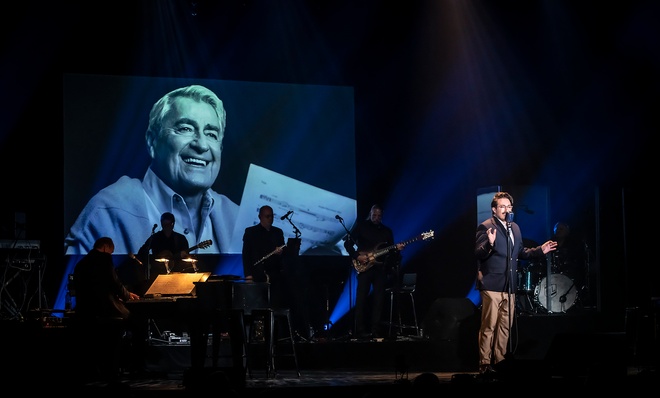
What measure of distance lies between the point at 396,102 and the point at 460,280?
9.55ft

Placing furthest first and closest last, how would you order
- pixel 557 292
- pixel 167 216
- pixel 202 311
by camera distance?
pixel 557 292
pixel 167 216
pixel 202 311

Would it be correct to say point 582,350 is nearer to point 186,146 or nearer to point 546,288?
point 546,288

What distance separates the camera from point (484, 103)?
13336 mm

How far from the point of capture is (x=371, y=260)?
11500 mm

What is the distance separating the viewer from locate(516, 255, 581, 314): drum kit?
476 inches

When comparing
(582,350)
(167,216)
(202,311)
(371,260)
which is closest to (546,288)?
(371,260)

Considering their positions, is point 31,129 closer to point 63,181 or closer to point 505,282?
point 63,181

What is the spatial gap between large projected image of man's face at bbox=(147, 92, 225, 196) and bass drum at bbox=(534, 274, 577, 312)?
16.0 feet

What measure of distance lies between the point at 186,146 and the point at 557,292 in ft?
18.4

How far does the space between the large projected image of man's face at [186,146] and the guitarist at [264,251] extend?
165 cm

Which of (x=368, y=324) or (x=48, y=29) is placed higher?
(x=48, y=29)

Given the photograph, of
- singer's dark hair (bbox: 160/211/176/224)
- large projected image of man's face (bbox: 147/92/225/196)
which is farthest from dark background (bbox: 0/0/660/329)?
singer's dark hair (bbox: 160/211/176/224)

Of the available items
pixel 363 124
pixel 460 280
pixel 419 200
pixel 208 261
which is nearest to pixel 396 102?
pixel 363 124

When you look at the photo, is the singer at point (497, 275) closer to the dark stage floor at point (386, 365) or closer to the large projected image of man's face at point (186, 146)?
the dark stage floor at point (386, 365)
